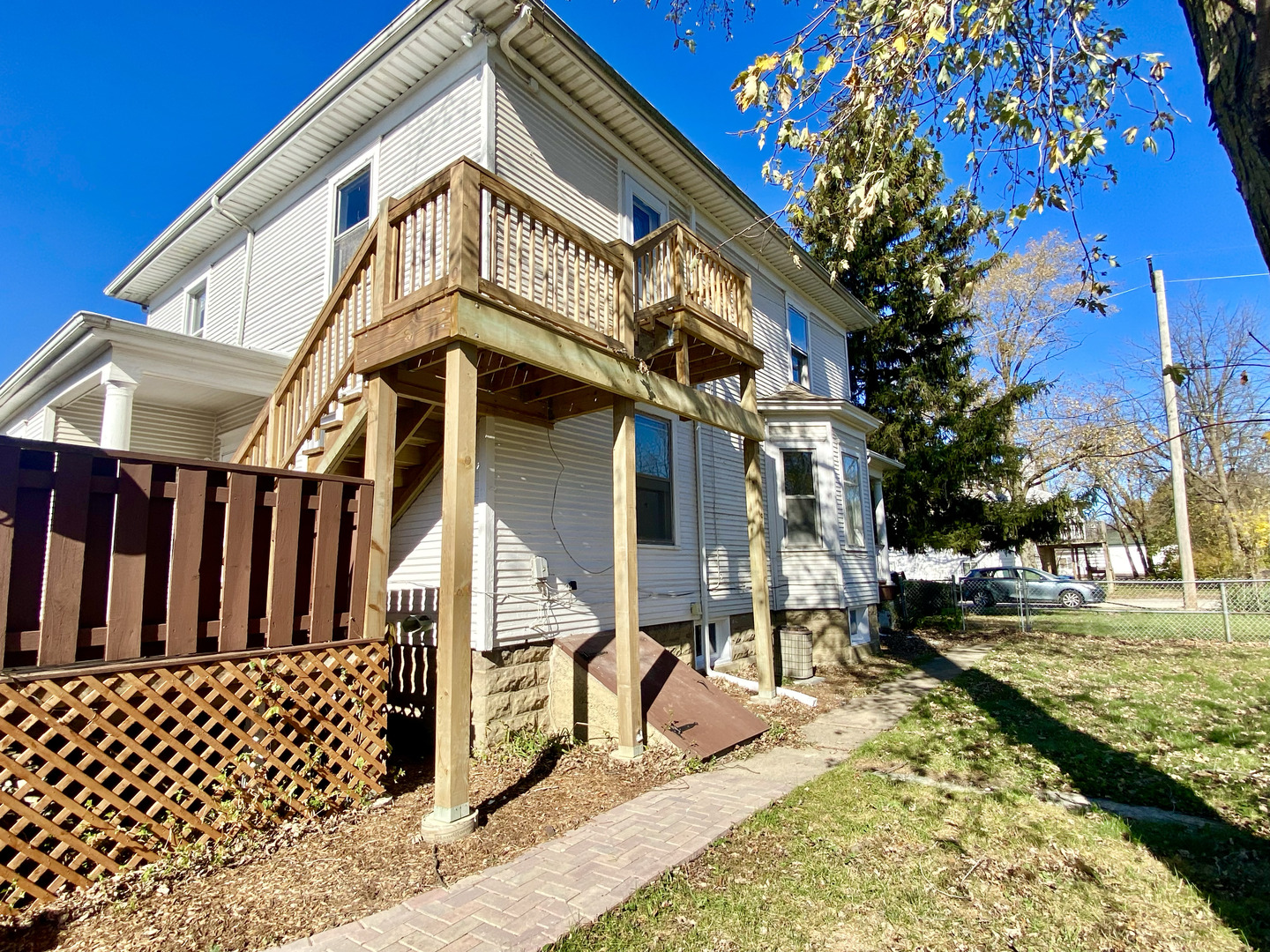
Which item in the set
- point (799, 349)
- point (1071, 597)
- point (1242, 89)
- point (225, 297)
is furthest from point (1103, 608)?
point (225, 297)

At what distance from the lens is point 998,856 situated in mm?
3938

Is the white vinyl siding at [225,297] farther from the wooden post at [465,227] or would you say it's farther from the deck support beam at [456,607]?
the deck support beam at [456,607]

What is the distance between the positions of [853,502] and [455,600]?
9667mm

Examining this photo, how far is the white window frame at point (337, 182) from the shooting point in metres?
8.10

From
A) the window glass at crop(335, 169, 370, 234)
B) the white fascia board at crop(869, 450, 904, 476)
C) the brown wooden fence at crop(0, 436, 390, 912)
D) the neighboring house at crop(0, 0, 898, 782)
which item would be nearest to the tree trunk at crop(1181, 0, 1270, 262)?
the neighboring house at crop(0, 0, 898, 782)

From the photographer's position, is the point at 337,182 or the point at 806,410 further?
the point at 806,410

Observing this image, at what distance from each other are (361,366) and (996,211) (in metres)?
5.57

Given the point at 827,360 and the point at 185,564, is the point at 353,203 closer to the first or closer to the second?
the point at 185,564

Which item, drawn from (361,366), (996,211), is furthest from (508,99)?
(996,211)

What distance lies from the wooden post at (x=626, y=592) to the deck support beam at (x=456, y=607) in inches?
65.3

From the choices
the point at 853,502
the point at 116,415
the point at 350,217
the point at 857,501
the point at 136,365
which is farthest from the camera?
the point at 857,501

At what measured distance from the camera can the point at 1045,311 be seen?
26797 mm

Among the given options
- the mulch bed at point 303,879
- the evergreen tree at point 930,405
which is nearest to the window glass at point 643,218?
the mulch bed at point 303,879

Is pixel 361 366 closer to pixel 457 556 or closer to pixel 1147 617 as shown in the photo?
pixel 457 556
